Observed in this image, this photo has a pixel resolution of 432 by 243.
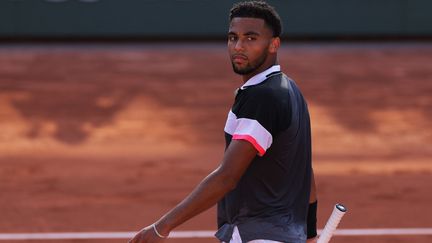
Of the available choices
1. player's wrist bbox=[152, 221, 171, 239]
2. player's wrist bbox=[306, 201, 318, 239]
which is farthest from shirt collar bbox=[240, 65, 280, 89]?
player's wrist bbox=[306, 201, 318, 239]

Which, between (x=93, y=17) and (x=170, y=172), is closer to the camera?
(x=170, y=172)

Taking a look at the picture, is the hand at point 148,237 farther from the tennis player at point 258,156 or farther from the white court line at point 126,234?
the white court line at point 126,234

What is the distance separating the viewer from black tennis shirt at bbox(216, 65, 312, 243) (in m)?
4.03

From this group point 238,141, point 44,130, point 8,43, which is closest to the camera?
point 238,141

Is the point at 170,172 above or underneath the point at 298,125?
underneath

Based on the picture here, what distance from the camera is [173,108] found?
15055 mm

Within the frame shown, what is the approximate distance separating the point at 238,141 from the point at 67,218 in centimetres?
589

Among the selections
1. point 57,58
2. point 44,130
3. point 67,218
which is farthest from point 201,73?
point 67,218

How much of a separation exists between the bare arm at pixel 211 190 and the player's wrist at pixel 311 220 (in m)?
0.85

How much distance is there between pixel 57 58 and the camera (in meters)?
18.9

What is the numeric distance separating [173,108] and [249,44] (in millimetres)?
10945

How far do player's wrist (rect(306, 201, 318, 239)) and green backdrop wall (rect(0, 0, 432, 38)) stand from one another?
15.8m

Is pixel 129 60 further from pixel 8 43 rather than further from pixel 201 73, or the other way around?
pixel 8 43

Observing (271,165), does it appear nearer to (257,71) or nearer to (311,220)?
(257,71)
